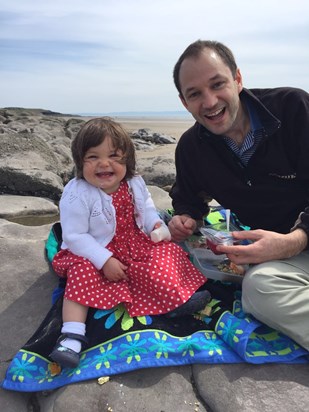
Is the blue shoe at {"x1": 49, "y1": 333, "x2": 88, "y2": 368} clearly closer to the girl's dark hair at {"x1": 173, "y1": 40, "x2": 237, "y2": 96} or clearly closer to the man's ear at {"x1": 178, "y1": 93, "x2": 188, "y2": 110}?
the man's ear at {"x1": 178, "y1": 93, "x2": 188, "y2": 110}

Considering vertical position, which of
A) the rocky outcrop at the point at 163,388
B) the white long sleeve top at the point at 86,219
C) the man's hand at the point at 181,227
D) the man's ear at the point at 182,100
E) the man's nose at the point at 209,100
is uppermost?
the man's nose at the point at 209,100

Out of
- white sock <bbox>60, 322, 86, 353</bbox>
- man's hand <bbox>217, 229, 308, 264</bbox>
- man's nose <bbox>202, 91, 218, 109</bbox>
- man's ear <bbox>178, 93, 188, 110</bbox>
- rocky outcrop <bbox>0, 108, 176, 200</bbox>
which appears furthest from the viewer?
rocky outcrop <bbox>0, 108, 176, 200</bbox>

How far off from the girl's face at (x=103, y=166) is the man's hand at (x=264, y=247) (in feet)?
3.01

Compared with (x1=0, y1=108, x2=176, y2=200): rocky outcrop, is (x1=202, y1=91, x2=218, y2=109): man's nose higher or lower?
higher

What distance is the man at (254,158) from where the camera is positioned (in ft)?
8.41

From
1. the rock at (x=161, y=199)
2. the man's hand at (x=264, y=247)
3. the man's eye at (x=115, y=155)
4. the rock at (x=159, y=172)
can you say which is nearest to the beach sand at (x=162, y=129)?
the rock at (x=161, y=199)

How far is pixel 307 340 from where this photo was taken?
2.30 m

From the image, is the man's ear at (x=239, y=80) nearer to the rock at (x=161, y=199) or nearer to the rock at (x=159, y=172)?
the rock at (x=161, y=199)

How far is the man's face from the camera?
283 cm

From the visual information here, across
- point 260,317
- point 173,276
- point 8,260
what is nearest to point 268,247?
point 260,317

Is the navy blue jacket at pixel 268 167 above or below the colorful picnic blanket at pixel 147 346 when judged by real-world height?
above

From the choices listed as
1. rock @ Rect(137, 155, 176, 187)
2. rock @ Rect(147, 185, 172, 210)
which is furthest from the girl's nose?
rock @ Rect(137, 155, 176, 187)

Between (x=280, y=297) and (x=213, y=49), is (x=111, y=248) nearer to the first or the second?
(x=280, y=297)

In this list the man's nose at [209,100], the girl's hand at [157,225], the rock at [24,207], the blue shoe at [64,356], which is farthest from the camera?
the rock at [24,207]
